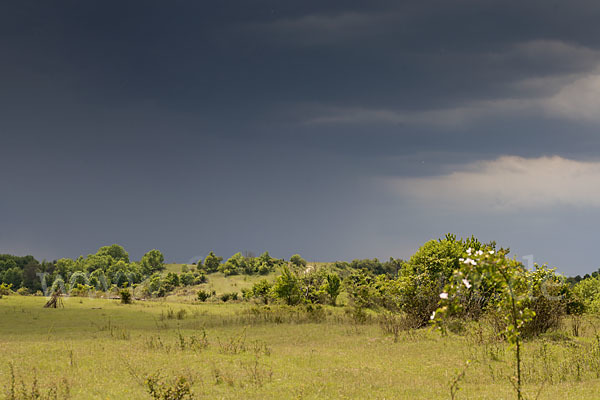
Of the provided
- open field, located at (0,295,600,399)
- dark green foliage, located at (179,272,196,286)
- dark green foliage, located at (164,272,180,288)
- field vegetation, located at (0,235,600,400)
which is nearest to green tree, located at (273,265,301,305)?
field vegetation, located at (0,235,600,400)

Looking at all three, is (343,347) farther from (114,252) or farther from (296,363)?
(114,252)

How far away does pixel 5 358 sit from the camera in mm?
15305

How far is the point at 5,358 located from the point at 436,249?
28.8m

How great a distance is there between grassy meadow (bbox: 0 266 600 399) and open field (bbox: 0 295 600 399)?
0.04 m

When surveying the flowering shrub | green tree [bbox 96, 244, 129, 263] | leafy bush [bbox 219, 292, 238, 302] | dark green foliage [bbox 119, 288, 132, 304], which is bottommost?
leafy bush [bbox 219, 292, 238, 302]

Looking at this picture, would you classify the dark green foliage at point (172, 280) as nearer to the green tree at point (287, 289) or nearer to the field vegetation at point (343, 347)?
the green tree at point (287, 289)

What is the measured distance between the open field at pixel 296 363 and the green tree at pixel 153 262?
10598 centimetres

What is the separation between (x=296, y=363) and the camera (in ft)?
50.3

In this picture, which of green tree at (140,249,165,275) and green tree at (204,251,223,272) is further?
green tree at (140,249,165,275)

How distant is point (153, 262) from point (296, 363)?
12645cm

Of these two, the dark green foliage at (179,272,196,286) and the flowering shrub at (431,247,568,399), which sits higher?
the flowering shrub at (431,247,568,399)

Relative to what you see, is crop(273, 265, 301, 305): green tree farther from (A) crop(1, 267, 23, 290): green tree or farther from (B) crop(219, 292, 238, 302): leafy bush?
(A) crop(1, 267, 23, 290): green tree

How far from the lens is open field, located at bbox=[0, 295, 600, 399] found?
11.8 m

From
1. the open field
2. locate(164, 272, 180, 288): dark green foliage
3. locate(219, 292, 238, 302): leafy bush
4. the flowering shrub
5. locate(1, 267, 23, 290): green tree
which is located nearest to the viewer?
the flowering shrub
